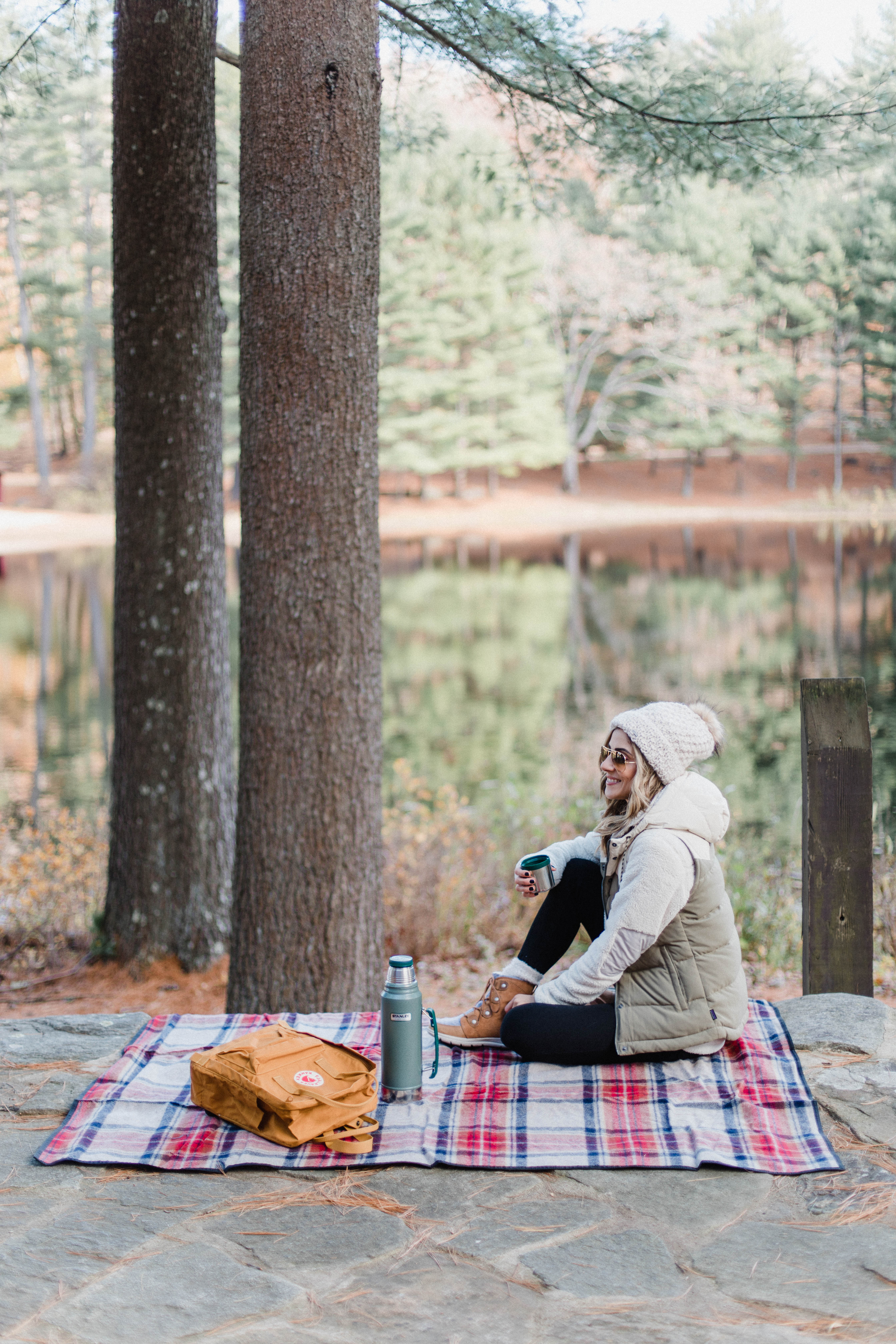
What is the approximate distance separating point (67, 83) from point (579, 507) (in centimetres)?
2677

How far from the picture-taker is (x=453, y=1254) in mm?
2109

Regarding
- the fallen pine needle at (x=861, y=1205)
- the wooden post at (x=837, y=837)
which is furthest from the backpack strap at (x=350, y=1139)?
the wooden post at (x=837, y=837)

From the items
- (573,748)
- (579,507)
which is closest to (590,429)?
(579,507)

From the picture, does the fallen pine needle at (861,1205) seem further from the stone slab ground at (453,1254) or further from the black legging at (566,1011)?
the black legging at (566,1011)

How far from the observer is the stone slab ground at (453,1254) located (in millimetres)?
1895

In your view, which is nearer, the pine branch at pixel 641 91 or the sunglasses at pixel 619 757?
the sunglasses at pixel 619 757

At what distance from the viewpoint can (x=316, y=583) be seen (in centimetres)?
351

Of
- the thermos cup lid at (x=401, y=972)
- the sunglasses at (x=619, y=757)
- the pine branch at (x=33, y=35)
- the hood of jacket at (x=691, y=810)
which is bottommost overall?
the thermos cup lid at (x=401, y=972)

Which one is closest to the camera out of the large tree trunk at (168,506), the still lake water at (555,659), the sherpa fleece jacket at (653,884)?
the sherpa fleece jacket at (653,884)

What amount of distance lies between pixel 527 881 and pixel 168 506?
2614mm

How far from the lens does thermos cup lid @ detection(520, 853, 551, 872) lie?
2879mm

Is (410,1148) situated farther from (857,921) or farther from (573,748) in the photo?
(573,748)

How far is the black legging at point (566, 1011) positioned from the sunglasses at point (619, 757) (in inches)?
11.2

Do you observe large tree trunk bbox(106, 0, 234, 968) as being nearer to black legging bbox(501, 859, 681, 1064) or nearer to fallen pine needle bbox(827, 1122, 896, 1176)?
black legging bbox(501, 859, 681, 1064)
